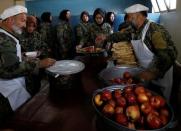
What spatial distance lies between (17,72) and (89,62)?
3.06ft

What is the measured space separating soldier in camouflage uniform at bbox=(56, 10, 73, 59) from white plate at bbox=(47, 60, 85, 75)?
3.81m

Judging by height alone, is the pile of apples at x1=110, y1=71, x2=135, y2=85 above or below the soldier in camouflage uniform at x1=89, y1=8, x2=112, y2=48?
below

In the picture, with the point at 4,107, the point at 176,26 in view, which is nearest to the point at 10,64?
the point at 4,107

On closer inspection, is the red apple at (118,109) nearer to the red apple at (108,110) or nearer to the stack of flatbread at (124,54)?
the red apple at (108,110)

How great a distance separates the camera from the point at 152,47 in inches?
73.5

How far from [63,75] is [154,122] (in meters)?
0.78

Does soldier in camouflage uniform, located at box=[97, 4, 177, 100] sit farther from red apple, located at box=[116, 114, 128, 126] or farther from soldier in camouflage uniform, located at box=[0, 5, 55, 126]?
soldier in camouflage uniform, located at box=[0, 5, 55, 126]

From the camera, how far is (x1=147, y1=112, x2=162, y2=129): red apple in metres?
0.99

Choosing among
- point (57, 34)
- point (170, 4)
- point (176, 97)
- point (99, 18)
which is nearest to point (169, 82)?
point (176, 97)

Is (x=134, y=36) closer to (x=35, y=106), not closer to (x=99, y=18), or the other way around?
(x=35, y=106)

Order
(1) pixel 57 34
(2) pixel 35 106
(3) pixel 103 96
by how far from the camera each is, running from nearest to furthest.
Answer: (3) pixel 103 96 < (2) pixel 35 106 < (1) pixel 57 34

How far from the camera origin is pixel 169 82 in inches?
79.0

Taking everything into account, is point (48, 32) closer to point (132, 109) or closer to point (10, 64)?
point (10, 64)

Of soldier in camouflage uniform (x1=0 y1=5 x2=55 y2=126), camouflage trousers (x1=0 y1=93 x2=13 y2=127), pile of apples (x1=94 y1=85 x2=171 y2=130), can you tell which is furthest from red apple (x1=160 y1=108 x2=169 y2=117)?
camouflage trousers (x1=0 y1=93 x2=13 y2=127)
